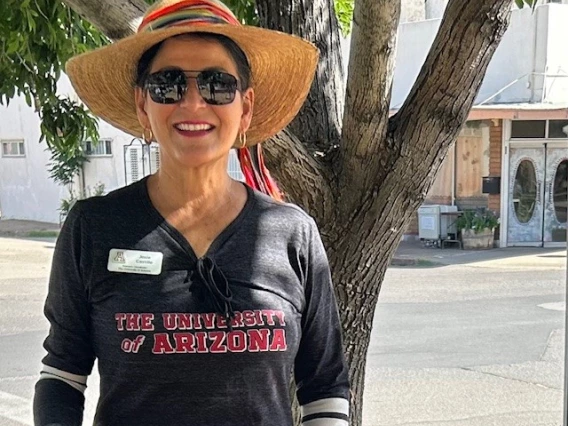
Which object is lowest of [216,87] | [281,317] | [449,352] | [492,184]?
[449,352]

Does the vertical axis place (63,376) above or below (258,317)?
below

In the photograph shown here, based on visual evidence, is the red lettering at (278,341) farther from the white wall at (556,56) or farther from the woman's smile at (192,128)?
the white wall at (556,56)

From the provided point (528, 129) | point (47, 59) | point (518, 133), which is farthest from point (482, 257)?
point (47, 59)

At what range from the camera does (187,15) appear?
150 cm

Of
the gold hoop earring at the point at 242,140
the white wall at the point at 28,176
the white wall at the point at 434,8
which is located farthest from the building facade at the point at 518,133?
the gold hoop earring at the point at 242,140

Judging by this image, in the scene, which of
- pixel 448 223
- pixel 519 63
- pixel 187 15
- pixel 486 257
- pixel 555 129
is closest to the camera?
pixel 187 15

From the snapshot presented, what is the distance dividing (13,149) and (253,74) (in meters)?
20.5

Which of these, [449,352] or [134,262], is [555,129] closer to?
[449,352]

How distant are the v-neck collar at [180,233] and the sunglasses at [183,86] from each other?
211mm

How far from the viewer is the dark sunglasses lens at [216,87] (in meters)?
1.48

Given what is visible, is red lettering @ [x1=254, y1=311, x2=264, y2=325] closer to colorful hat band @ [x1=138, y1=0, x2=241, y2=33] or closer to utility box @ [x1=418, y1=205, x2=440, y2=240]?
colorful hat band @ [x1=138, y1=0, x2=241, y2=33]

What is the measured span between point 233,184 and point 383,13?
0.74 metres

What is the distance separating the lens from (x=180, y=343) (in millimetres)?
1399

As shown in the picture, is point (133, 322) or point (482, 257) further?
point (482, 257)
